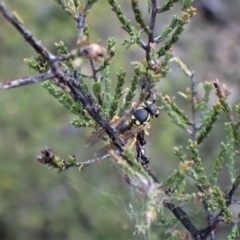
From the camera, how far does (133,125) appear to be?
190 centimetres

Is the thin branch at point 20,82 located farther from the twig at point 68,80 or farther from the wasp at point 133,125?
the wasp at point 133,125

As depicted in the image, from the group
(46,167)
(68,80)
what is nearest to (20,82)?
(68,80)

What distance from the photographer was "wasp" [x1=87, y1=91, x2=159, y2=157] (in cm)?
182

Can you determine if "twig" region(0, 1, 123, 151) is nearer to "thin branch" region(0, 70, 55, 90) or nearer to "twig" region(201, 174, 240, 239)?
"thin branch" region(0, 70, 55, 90)

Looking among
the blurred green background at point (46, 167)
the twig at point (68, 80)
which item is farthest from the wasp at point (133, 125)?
the blurred green background at point (46, 167)

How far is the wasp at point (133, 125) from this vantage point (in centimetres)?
182

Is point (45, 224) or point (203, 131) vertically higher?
point (45, 224)

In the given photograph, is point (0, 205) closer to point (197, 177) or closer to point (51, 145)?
point (51, 145)

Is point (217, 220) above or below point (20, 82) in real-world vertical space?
below

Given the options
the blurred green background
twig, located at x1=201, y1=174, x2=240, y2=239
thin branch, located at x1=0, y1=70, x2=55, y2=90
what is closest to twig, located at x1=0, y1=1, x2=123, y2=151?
thin branch, located at x1=0, y1=70, x2=55, y2=90

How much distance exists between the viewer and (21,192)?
471 centimetres

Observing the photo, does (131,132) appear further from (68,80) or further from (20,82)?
(20,82)

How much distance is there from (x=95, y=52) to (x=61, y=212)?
12.1ft

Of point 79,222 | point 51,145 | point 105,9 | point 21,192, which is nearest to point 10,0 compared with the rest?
point 105,9
